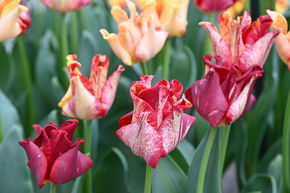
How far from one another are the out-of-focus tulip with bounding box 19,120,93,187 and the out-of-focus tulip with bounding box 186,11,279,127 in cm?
13

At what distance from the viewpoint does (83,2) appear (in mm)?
1014

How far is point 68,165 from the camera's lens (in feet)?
1.89

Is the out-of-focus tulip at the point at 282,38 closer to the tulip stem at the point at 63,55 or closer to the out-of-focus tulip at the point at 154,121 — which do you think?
the out-of-focus tulip at the point at 154,121

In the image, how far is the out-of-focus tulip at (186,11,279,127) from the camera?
58 centimetres

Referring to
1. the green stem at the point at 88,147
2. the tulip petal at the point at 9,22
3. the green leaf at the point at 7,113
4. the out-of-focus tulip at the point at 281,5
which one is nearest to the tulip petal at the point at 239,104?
the green stem at the point at 88,147

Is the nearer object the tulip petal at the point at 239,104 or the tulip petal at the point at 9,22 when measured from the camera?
the tulip petal at the point at 239,104

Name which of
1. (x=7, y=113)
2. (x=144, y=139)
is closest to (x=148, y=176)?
(x=144, y=139)

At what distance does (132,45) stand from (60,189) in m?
0.23

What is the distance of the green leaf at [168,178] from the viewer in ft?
2.39

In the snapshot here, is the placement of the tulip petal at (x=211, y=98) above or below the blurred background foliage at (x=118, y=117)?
above

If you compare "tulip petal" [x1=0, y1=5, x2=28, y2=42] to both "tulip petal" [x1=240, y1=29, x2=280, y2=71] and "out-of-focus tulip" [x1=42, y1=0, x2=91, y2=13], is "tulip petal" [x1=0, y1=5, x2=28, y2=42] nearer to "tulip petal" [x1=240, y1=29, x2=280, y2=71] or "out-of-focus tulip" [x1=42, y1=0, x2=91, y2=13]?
"out-of-focus tulip" [x1=42, y1=0, x2=91, y2=13]

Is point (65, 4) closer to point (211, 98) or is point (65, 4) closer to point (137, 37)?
point (137, 37)

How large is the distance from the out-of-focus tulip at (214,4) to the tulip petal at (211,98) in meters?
0.39

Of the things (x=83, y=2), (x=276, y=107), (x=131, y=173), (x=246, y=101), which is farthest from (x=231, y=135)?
(x=246, y=101)
